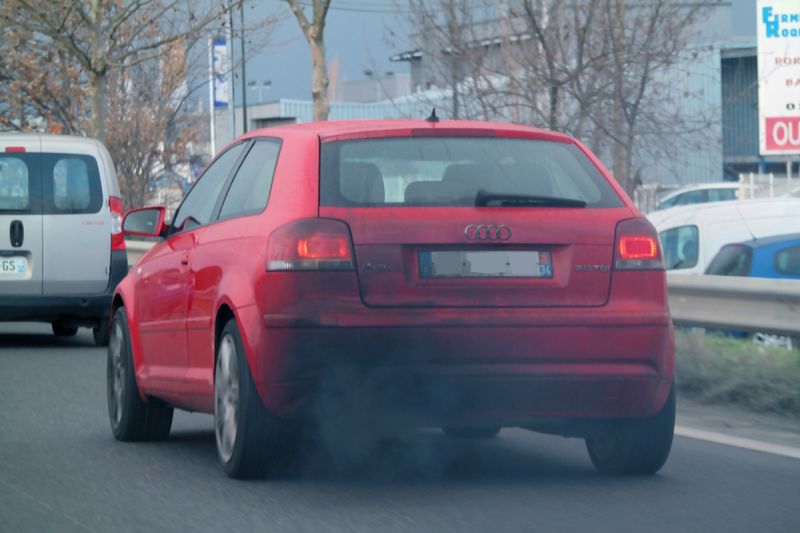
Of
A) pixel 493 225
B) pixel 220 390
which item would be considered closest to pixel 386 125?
pixel 493 225

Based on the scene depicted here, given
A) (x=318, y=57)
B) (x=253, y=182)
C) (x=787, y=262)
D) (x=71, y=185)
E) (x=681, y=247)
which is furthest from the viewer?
(x=318, y=57)

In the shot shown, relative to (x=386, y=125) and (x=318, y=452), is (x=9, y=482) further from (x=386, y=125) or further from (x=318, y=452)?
(x=386, y=125)

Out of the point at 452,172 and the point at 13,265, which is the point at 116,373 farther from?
the point at 13,265

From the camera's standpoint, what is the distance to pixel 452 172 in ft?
21.0

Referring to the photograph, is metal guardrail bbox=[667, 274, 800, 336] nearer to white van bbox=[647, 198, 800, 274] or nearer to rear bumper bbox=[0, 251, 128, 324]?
white van bbox=[647, 198, 800, 274]

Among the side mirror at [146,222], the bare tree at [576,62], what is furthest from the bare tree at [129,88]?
the side mirror at [146,222]

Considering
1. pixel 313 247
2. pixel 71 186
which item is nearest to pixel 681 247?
pixel 71 186

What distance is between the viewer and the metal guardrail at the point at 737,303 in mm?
9656

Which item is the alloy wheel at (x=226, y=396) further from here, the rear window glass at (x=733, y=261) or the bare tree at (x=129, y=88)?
the bare tree at (x=129, y=88)

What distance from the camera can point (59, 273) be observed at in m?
14.1

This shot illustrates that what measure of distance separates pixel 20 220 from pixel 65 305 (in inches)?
33.9

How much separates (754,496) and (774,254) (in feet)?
23.8

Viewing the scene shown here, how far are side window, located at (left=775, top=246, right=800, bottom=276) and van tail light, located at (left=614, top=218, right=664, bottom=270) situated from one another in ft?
23.3

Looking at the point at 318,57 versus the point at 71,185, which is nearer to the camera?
the point at 71,185
